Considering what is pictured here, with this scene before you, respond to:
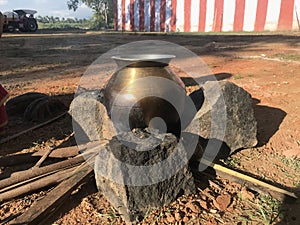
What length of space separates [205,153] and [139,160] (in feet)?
3.27

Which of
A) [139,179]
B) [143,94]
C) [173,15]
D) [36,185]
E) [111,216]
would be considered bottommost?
[111,216]

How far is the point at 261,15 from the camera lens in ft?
62.7

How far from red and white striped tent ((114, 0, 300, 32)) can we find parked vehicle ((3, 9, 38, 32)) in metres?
8.42

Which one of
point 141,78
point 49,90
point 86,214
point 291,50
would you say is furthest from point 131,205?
point 291,50

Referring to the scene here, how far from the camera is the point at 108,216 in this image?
8.05 feet

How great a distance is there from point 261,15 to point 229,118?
18057 millimetres

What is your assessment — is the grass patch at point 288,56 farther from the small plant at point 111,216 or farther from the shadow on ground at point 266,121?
the small plant at point 111,216

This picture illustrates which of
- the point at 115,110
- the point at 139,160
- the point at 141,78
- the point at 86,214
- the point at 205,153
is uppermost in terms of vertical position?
the point at 141,78

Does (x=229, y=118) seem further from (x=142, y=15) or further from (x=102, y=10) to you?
(x=102, y=10)

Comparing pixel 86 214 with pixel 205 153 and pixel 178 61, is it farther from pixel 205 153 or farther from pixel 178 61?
pixel 178 61

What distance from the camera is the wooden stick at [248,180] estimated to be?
101 inches

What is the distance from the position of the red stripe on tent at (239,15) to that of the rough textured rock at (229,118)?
1811 centimetres

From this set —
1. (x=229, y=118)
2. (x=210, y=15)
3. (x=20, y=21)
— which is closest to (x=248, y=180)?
(x=229, y=118)

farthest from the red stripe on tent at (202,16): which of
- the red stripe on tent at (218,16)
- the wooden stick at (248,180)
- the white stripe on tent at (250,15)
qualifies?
the wooden stick at (248,180)
